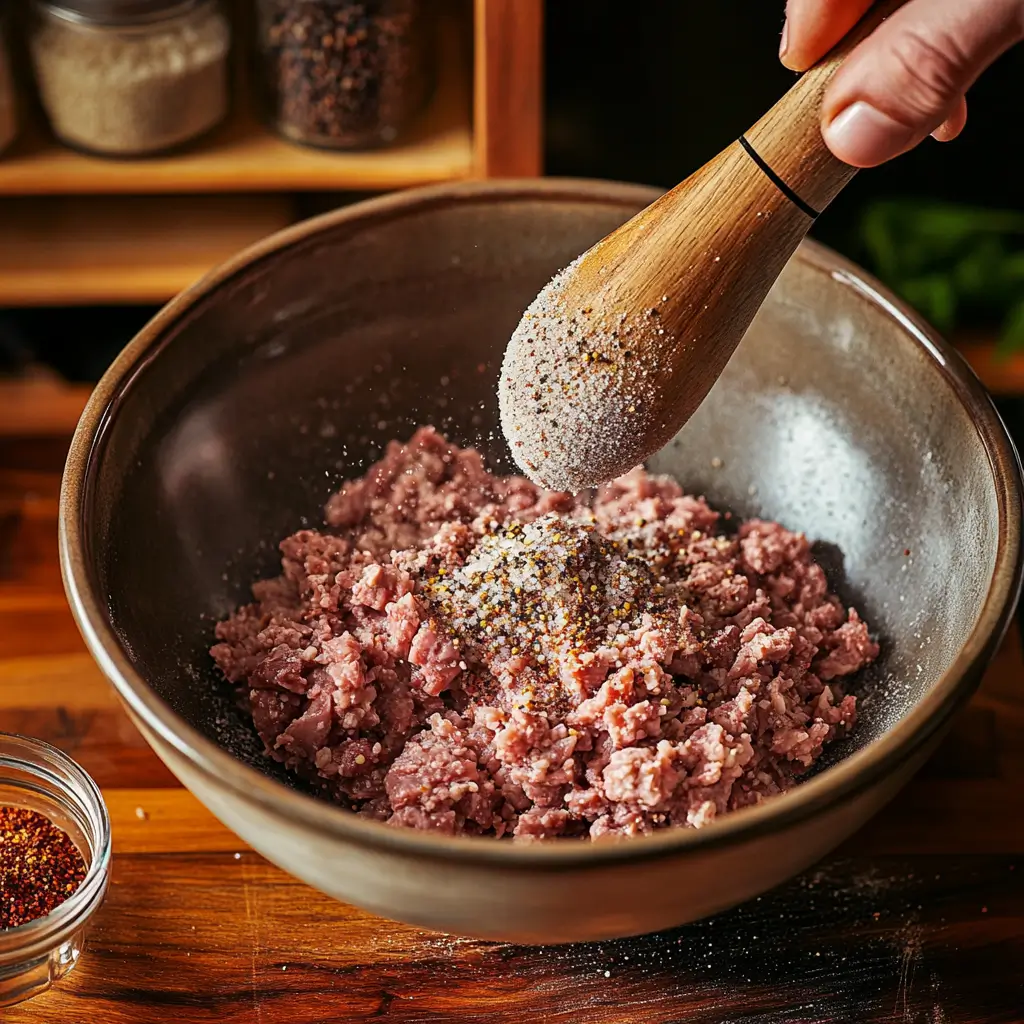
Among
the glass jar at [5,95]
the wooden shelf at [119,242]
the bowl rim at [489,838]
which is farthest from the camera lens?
the wooden shelf at [119,242]

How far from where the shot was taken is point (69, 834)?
136 cm

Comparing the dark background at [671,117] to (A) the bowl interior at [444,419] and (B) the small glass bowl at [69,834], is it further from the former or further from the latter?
(B) the small glass bowl at [69,834]

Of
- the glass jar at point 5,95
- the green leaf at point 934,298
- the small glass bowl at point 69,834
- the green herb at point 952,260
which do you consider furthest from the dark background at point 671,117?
the small glass bowl at point 69,834

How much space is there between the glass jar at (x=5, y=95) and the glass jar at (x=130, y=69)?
0.04 m

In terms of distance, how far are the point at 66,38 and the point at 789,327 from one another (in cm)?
106

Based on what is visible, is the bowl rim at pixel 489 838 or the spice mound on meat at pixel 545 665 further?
the spice mound on meat at pixel 545 665

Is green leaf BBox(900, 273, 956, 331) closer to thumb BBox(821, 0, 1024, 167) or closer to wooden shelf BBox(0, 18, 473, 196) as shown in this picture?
wooden shelf BBox(0, 18, 473, 196)

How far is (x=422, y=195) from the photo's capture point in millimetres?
1542

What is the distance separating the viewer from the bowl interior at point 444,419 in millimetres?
1347

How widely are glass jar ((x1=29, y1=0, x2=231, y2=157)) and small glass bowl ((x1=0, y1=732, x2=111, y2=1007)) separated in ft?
2.99

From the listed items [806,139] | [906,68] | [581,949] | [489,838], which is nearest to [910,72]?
[906,68]

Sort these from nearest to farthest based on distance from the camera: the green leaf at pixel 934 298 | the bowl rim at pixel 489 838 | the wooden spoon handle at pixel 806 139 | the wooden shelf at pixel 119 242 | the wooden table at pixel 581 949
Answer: the bowl rim at pixel 489 838 → the wooden spoon handle at pixel 806 139 → the wooden table at pixel 581 949 → the wooden shelf at pixel 119 242 → the green leaf at pixel 934 298

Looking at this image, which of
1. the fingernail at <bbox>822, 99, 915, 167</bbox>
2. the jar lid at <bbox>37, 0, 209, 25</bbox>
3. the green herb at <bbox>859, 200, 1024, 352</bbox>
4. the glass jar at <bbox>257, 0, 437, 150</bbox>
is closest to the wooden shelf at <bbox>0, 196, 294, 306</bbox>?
the glass jar at <bbox>257, 0, 437, 150</bbox>

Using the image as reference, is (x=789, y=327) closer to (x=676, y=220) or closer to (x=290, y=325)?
(x=676, y=220)
